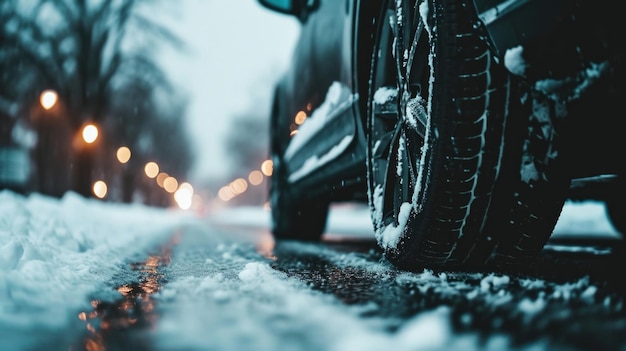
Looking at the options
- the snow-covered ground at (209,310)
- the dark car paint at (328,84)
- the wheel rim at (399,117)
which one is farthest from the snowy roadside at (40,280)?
the dark car paint at (328,84)

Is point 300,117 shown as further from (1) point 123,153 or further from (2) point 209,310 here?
(1) point 123,153

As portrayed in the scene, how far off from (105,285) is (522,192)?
5.22ft

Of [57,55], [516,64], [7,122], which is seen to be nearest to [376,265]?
[516,64]

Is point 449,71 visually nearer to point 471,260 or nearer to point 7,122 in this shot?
point 471,260

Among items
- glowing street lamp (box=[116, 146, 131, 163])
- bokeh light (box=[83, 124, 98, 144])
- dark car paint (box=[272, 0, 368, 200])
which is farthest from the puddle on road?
glowing street lamp (box=[116, 146, 131, 163])

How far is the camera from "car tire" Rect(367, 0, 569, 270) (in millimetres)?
1812

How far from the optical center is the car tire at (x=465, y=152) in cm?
181

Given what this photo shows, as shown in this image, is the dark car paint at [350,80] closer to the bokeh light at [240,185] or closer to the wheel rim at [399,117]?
the wheel rim at [399,117]

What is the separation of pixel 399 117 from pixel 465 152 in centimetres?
50

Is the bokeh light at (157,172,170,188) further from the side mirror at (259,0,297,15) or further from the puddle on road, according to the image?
the puddle on road

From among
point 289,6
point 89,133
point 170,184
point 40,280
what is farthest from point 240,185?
point 40,280

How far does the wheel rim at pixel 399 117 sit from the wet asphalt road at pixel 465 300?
32cm

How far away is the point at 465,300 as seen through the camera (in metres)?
1.66

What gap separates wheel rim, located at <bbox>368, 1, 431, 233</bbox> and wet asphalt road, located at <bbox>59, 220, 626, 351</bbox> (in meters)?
0.32
